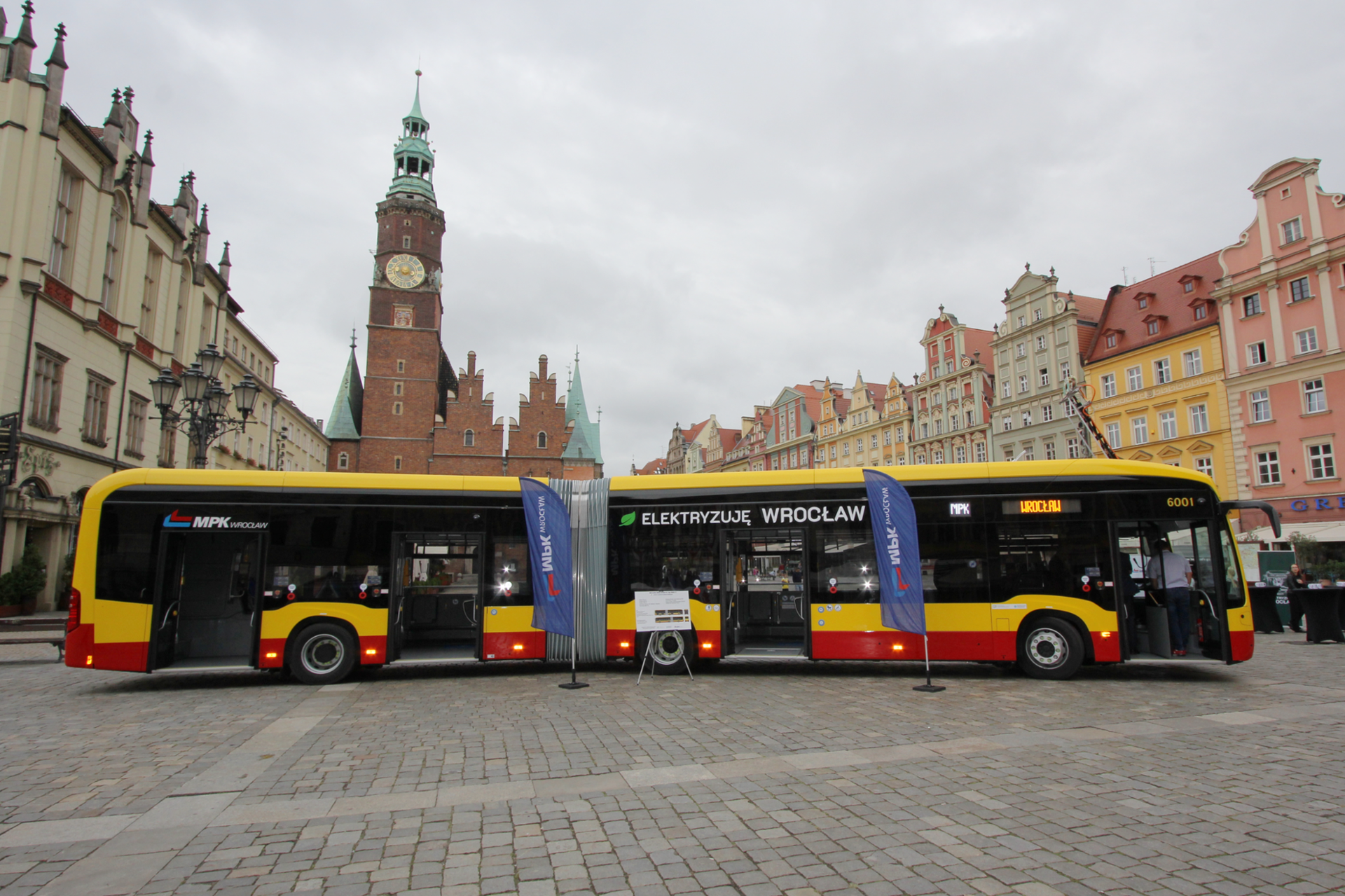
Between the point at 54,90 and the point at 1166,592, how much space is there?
2895 centimetres

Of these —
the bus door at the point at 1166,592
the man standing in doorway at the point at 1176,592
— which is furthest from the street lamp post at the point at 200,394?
the man standing in doorway at the point at 1176,592

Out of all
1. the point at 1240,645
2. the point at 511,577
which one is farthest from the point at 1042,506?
the point at 511,577

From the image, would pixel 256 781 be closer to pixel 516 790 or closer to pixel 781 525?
pixel 516 790

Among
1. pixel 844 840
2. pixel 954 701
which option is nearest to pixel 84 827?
pixel 844 840

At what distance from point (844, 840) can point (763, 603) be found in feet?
24.4

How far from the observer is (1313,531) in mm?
29422

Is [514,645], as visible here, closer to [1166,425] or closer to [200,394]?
[200,394]

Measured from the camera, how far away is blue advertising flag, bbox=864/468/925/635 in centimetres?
1017

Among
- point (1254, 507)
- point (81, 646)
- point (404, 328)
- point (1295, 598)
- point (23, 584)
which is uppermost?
point (404, 328)

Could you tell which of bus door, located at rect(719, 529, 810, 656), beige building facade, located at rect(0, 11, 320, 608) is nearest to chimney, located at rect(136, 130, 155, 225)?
beige building facade, located at rect(0, 11, 320, 608)

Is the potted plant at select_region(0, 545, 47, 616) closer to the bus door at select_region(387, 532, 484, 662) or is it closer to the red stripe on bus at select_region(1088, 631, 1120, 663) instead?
the bus door at select_region(387, 532, 484, 662)

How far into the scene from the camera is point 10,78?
2066cm

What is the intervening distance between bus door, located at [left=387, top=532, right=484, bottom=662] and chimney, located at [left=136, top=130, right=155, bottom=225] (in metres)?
23.0

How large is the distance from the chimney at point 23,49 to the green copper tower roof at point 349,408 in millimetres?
35585
